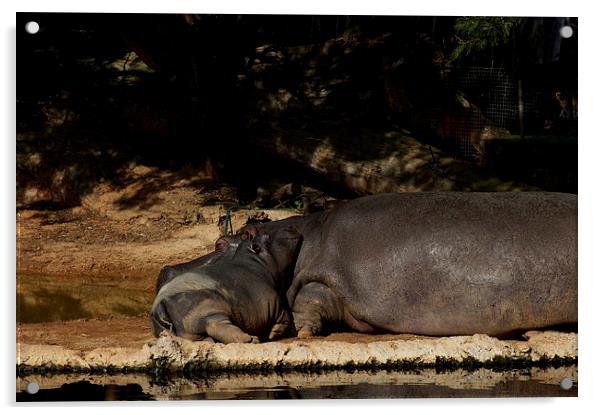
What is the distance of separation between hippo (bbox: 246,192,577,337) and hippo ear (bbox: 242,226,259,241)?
33 cm

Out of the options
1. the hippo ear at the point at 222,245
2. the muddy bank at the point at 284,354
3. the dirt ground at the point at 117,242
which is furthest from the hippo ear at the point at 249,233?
the muddy bank at the point at 284,354

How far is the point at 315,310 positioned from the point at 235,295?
56 cm

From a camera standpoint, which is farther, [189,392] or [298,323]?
[298,323]

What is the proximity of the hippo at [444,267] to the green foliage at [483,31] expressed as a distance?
869 millimetres

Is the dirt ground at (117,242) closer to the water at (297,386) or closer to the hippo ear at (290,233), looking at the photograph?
the hippo ear at (290,233)

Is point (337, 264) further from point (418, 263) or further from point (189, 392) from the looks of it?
point (189, 392)

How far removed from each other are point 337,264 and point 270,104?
2.26 m

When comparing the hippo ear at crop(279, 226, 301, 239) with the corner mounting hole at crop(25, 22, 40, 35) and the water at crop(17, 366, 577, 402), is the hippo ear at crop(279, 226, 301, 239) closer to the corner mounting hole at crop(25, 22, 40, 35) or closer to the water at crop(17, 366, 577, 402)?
the water at crop(17, 366, 577, 402)

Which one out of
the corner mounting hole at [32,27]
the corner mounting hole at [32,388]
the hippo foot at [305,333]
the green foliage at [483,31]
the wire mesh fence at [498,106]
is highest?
the green foliage at [483,31]

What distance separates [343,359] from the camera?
5.15 m

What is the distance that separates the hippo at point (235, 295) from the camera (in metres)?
5.47

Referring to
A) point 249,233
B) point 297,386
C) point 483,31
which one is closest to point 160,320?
point 249,233

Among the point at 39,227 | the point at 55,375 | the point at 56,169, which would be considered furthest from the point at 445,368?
the point at 56,169

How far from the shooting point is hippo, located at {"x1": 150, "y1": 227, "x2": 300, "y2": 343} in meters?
5.47
